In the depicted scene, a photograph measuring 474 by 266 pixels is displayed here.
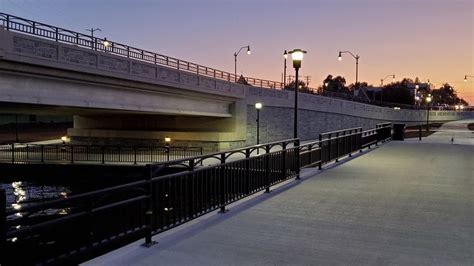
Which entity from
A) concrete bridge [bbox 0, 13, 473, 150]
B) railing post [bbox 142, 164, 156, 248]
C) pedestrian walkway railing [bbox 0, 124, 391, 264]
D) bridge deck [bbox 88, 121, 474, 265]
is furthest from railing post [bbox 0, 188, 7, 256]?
concrete bridge [bbox 0, 13, 473, 150]

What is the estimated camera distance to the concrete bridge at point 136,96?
18325 millimetres

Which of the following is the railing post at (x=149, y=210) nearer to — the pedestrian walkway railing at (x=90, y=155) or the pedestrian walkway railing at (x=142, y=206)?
the pedestrian walkway railing at (x=142, y=206)

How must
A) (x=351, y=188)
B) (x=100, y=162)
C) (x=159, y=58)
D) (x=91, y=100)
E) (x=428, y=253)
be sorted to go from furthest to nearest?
1. (x=159, y=58)
2. (x=100, y=162)
3. (x=91, y=100)
4. (x=351, y=188)
5. (x=428, y=253)

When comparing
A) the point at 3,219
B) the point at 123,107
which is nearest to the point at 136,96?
the point at 123,107

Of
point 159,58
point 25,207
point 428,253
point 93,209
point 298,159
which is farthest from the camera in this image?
point 159,58

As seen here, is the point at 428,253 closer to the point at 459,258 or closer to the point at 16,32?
the point at 459,258

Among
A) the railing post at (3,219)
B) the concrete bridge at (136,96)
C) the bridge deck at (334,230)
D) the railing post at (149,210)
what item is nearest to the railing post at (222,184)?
the bridge deck at (334,230)

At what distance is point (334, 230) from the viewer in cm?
679

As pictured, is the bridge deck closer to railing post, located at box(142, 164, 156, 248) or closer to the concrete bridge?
railing post, located at box(142, 164, 156, 248)

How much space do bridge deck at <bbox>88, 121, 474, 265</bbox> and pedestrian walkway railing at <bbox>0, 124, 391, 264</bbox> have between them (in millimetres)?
284

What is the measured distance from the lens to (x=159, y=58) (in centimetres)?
2853

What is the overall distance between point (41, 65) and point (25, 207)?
52.0 feet

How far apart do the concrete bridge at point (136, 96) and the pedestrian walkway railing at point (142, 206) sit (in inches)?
380

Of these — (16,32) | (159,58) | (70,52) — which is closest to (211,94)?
(159,58)
